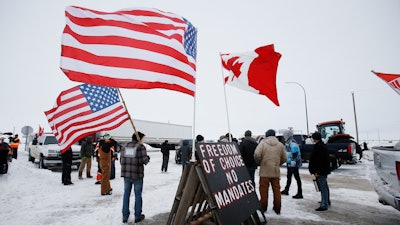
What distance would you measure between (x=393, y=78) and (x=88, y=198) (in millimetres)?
9064

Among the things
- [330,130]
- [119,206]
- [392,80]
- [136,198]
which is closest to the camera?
[136,198]

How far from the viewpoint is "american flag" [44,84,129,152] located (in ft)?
19.9

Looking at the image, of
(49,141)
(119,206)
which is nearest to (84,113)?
(119,206)

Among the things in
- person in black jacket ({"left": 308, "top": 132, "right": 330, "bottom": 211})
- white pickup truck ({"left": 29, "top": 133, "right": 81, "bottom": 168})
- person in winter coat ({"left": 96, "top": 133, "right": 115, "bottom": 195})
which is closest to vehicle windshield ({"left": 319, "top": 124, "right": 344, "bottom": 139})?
person in black jacket ({"left": 308, "top": 132, "right": 330, "bottom": 211})

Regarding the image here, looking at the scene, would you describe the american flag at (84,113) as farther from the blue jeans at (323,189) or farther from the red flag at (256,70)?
the blue jeans at (323,189)

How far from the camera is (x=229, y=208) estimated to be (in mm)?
3514

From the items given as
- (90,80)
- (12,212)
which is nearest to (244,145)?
(90,80)

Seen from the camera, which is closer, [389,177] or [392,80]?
[389,177]

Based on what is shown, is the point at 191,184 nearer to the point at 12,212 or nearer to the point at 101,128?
the point at 101,128

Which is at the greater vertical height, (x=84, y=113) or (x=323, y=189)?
(x=84, y=113)

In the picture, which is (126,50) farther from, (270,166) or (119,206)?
(119,206)

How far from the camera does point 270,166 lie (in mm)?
5445

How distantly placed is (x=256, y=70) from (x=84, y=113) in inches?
194

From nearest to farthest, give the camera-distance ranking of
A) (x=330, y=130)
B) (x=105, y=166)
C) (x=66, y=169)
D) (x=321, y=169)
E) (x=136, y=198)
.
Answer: (x=136, y=198) → (x=321, y=169) → (x=105, y=166) → (x=66, y=169) → (x=330, y=130)
